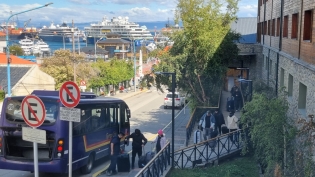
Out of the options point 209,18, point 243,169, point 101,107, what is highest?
point 209,18

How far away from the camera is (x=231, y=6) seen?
26875mm

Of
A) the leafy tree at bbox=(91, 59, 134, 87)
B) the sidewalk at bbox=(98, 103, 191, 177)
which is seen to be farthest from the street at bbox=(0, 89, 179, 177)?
the leafy tree at bbox=(91, 59, 134, 87)

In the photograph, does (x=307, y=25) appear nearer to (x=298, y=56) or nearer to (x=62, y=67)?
(x=298, y=56)

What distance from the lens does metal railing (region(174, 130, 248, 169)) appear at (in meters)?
15.4

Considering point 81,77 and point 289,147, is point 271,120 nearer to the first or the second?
point 289,147

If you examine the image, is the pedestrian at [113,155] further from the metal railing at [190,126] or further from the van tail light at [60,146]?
the metal railing at [190,126]

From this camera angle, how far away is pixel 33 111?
7609 mm

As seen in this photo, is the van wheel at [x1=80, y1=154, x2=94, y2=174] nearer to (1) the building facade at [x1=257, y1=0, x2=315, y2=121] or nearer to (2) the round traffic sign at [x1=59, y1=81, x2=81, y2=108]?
(2) the round traffic sign at [x1=59, y1=81, x2=81, y2=108]

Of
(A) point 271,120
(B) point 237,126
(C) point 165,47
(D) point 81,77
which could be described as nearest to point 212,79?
(C) point 165,47

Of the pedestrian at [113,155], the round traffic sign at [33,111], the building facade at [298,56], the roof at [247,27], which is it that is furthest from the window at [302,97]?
the roof at [247,27]

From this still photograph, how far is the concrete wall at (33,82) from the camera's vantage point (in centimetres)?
3741

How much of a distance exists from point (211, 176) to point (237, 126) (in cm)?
511

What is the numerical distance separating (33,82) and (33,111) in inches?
1285

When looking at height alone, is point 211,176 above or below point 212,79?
below
